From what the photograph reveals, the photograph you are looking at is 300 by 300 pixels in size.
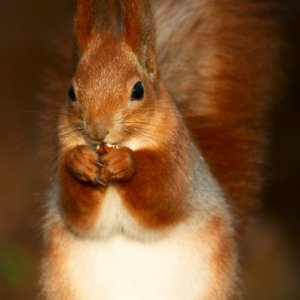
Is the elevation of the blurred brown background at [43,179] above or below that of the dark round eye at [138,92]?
below

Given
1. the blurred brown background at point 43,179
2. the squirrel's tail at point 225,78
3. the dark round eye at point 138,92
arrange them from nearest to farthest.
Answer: the dark round eye at point 138,92
the squirrel's tail at point 225,78
the blurred brown background at point 43,179

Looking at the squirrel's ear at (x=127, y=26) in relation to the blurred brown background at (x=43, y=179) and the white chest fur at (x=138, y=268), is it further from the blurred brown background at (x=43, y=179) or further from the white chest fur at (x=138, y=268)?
the blurred brown background at (x=43, y=179)

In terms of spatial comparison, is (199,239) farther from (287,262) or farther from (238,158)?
(287,262)

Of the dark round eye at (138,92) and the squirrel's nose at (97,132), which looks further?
the dark round eye at (138,92)

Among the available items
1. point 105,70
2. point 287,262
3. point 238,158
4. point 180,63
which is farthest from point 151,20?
point 287,262

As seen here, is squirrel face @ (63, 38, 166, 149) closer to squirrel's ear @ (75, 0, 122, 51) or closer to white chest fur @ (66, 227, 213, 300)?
squirrel's ear @ (75, 0, 122, 51)

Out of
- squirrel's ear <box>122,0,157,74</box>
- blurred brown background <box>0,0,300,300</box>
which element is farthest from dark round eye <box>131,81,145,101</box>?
blurred brown background <box>0,0,300,300</box>

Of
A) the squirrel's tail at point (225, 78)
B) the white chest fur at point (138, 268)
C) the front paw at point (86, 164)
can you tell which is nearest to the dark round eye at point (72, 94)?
the front paw at point (86, 164)

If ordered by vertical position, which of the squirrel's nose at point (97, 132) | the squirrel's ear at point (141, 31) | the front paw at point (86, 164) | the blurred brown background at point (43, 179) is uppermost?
the squirrel's ear at point (141, 31)
